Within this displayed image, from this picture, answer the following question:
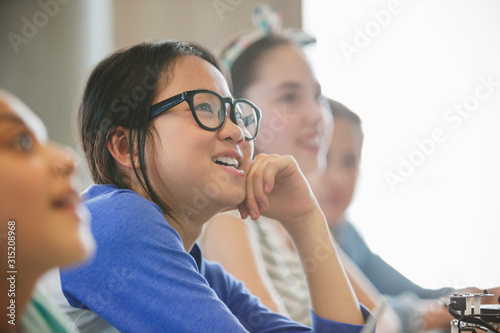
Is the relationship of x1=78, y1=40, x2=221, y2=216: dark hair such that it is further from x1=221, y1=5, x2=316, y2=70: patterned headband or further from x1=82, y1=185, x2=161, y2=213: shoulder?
x1=221, y1=5, x2=316, y2=70: patterned headband

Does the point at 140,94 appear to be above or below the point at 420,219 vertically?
above

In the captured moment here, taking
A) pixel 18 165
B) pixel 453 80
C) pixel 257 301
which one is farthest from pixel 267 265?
pixel 18 165

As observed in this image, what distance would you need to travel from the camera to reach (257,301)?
2.84 feet

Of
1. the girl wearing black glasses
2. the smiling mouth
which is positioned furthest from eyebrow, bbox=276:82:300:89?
the smiling mouth

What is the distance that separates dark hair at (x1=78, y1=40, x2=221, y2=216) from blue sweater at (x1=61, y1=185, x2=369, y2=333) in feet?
0.39

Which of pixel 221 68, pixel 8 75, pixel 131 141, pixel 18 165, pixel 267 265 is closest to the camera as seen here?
pixel 18 165

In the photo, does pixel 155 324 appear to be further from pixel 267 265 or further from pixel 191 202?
pixel 267 265

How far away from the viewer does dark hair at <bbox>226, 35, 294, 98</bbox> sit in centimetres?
141

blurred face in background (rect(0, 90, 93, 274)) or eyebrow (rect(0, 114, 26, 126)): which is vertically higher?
Answer: eyebrow (rect(0, 114, 26, 126))

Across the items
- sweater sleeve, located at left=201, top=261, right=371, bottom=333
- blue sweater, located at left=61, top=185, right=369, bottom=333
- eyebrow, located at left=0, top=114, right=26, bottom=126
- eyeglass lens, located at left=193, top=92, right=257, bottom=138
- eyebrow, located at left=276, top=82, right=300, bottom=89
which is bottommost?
sweater sleeve, located at left=201, top=261, right=371, bottom=333

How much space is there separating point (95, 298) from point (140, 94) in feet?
0.91

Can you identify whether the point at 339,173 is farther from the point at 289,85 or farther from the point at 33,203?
the point at 33,203

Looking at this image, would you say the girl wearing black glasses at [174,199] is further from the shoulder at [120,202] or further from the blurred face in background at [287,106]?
the blurred face in background at [287,106]

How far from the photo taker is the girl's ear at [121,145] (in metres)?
0.71
